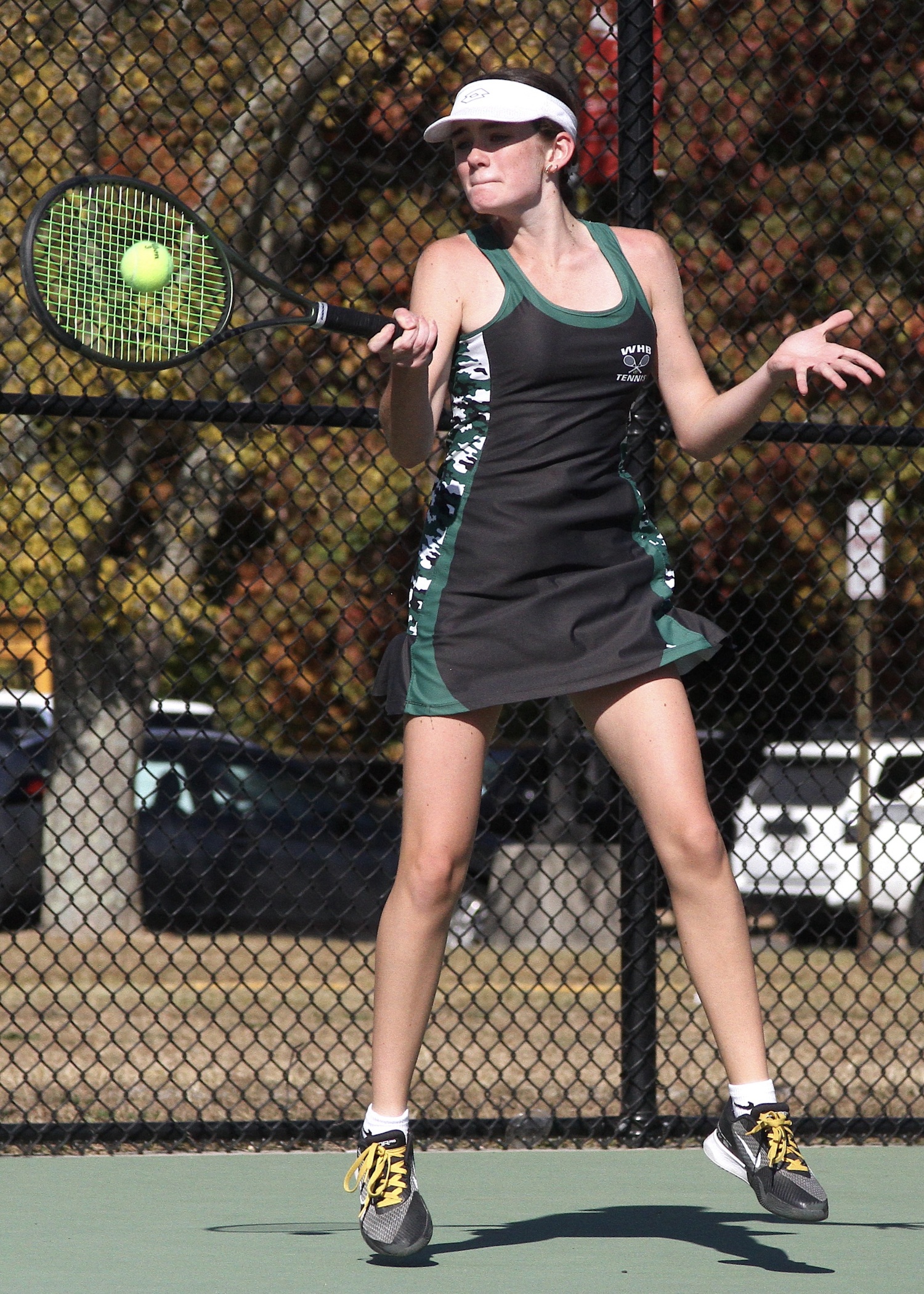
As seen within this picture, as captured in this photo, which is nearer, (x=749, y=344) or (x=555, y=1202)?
(x=555, y=1202)

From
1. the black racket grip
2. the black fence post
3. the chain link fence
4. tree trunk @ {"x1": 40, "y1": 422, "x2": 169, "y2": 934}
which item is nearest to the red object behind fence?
the chain link fence

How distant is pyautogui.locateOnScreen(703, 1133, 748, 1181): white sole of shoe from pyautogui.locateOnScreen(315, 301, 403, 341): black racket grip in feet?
4.73

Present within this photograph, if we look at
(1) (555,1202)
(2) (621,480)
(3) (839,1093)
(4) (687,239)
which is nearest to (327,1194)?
(1) (555,1202)

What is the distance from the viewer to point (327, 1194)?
3.60m

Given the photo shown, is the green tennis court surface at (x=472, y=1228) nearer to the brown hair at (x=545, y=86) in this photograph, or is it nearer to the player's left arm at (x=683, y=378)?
the player's left arm at (x=683, y=378)

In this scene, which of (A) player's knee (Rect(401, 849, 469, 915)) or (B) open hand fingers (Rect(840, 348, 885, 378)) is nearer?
(B) open hand fingers (Rect(840, 348, 885, 378))

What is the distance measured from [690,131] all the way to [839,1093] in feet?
20.3

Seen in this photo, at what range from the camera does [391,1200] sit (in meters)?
2.83

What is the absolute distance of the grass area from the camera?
191 inches

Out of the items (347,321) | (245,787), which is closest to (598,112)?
(245,787)

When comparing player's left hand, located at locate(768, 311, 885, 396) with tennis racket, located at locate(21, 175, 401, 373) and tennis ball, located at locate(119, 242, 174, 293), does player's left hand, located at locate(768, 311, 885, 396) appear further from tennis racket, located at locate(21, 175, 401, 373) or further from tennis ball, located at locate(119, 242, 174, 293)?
tennis ball, located at locate(119, 242, 174, 293)

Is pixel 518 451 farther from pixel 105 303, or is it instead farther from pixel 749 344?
pixel 749 344

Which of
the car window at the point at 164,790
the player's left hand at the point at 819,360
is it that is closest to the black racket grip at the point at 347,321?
the player's left hand at the point at 819,360

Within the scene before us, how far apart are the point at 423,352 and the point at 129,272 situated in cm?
63
